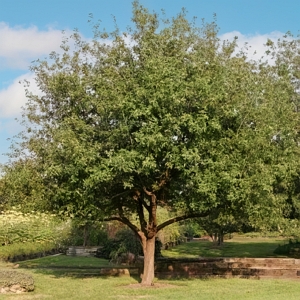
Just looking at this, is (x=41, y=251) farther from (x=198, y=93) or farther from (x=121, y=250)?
(x=198, y=93)

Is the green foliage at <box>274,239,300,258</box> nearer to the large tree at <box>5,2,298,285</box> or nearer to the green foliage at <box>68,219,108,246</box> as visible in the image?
the green foliage at <box>68,219,108,246</box>

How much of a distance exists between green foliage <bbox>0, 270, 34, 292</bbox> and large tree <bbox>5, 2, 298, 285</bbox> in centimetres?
257

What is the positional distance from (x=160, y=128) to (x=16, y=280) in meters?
6.24

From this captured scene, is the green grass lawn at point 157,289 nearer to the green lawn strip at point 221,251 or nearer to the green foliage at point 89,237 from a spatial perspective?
the green foliage at point 89,237

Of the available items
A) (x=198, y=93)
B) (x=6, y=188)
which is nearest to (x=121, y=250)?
(x=6, y=188)

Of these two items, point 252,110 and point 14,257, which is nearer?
point 252,110

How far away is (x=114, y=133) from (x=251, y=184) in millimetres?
4354

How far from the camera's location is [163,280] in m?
18.8

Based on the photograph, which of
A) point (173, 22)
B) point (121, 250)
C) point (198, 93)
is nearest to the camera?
point (198, 93)

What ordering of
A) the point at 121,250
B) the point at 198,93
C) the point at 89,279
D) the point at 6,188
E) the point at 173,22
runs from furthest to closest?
the point at 121,250 < the point at 89,279 < the point at 6,188 < the point at 173,22 < the point at 198,93

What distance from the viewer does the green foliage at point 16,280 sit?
14.8m

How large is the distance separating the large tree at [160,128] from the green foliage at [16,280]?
2575 mm

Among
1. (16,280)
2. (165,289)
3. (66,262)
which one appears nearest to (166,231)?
(66,262)

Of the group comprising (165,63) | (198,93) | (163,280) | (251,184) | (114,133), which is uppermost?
(165,63)
